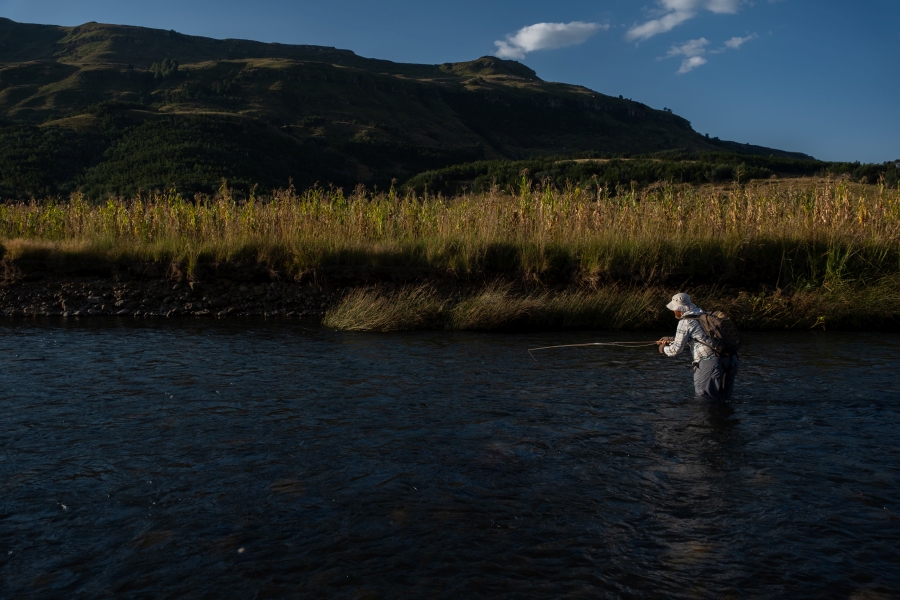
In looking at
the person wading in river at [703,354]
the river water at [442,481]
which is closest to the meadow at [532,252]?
the river water at [442,481]

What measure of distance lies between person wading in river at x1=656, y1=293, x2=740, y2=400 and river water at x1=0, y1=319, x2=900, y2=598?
0.84 feet

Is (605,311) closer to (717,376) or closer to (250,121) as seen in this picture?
(717,376)

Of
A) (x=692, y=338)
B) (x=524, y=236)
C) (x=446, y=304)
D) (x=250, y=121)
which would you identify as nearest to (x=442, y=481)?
(x=692, y=338)

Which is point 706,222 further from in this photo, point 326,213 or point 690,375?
point 326,213

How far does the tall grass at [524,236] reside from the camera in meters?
15.3

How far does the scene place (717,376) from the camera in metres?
7.93

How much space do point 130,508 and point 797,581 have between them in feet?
15.1

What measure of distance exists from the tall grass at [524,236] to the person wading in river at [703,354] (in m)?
6.81

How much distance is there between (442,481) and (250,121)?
88.1m

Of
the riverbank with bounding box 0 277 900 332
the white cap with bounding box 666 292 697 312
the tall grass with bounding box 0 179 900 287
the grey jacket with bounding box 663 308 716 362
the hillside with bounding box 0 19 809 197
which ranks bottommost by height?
the riverbank with bounding box 0 277 900 332

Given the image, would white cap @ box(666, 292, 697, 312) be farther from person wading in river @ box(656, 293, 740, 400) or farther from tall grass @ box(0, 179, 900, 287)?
tall grass @ box(0, 179, 900, 287)

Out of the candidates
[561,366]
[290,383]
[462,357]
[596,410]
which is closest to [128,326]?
[290,383]

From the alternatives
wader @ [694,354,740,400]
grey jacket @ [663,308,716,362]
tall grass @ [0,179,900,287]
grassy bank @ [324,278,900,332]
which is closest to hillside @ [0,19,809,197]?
tall grass @ [0,179,900,287]

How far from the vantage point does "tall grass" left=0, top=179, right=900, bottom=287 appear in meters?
15.3
